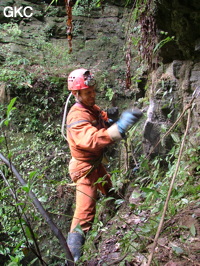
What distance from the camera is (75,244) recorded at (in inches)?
134

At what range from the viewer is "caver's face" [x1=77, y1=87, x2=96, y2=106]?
388 cm

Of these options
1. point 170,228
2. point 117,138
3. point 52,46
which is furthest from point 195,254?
point 52,46

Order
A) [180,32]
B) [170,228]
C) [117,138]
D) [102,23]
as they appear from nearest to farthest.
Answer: [170,228] → [117,138] → [180,32] → [102,23]

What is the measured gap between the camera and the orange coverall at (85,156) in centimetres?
335

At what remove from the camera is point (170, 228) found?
236 cm

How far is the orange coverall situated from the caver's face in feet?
0.27

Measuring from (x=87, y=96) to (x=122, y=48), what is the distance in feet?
16.6

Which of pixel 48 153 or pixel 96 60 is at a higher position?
pixel 96 60

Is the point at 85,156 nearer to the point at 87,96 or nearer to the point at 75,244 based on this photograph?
the point at 87,96

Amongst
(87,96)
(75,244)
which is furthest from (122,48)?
(75,244)

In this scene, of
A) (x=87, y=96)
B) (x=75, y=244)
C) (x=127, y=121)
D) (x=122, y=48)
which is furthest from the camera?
(x=122, y=48)

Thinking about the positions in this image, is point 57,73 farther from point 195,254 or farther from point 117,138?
point 195,254

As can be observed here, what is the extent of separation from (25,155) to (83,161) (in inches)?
124

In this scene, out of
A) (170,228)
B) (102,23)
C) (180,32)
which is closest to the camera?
(170,228)
